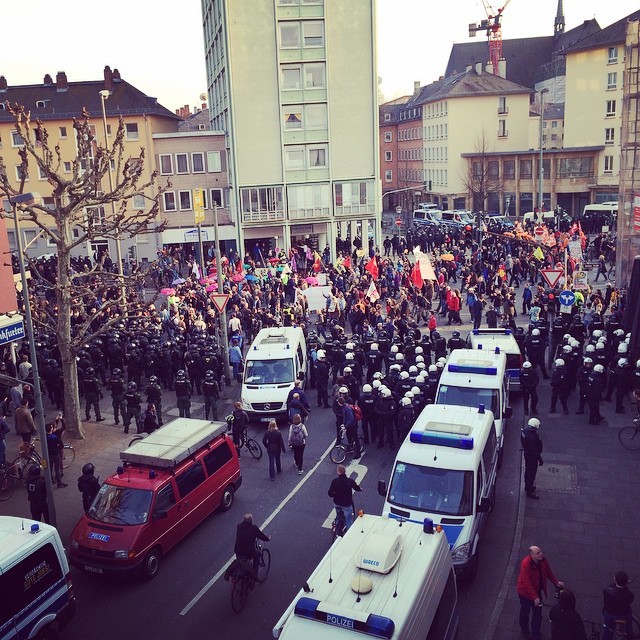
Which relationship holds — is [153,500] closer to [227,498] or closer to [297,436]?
[227,498]

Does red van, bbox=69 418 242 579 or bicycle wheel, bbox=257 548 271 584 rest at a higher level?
red van, bbox=69 418 242 579

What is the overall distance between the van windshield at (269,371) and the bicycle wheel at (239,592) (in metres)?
9.03

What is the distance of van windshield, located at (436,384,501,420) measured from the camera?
53.5 ft

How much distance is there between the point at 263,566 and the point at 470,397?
678 cm

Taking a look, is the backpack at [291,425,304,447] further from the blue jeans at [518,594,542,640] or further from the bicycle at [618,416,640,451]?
the bicycle at [618,416,640,451]

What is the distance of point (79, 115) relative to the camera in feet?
174

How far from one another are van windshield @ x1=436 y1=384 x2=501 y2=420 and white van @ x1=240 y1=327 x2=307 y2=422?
4648mm

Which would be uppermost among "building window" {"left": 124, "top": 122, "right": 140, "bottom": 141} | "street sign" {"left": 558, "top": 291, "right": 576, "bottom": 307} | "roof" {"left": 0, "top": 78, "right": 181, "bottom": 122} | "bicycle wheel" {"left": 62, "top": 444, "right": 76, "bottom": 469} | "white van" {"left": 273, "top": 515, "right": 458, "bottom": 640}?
"roof" {"left": 0, "top": 78, "right": 181, "bottom": 122}

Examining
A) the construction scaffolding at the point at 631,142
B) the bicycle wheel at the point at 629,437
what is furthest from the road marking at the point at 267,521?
the construction scaffolding at the point at 631,142

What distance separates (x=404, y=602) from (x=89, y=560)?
6.60 metres

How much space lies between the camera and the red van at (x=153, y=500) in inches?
467

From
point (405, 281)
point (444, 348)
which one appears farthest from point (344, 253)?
point (444, 348)

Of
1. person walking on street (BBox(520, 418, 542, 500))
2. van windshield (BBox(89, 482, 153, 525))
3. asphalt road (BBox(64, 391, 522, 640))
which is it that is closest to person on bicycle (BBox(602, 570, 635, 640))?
asphalt road (BBox(64, 391, 522, 640))

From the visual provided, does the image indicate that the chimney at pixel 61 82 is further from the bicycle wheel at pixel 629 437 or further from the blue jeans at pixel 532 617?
the blue jeans at pixel 532 617
